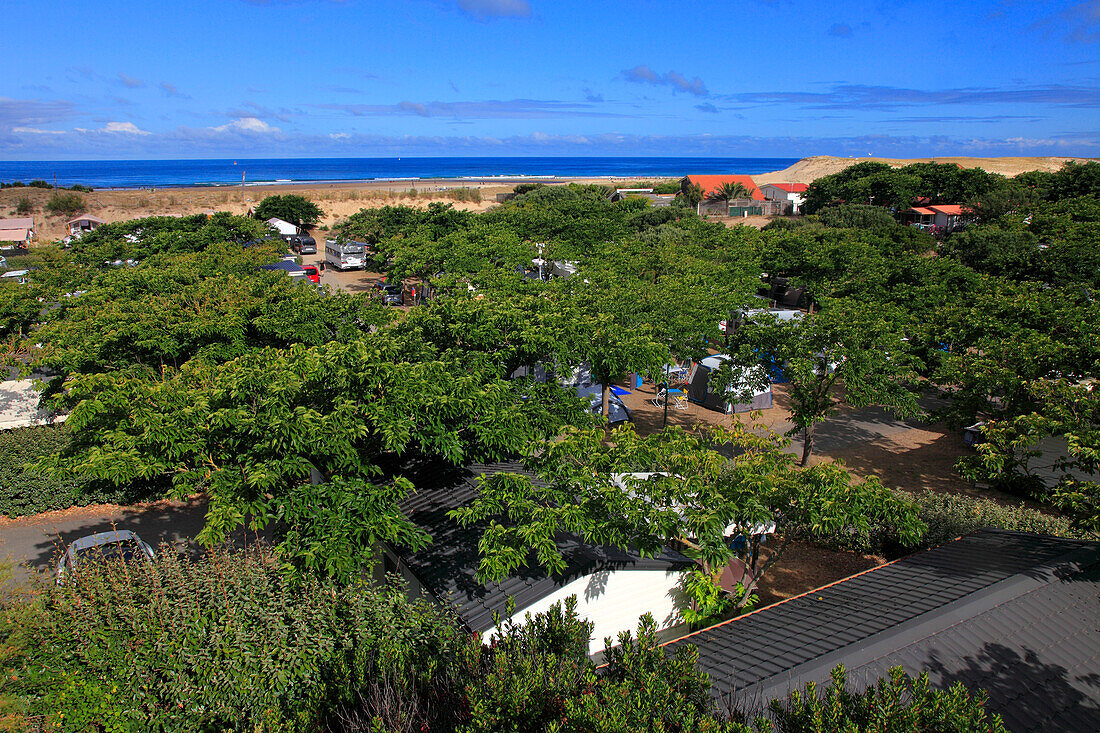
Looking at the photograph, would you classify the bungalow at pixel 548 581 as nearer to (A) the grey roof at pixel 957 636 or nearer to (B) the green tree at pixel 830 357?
(A) the grey roof at pixel 957 636

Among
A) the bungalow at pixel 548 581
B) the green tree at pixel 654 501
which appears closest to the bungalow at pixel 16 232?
the bungalow at pixel 548 581

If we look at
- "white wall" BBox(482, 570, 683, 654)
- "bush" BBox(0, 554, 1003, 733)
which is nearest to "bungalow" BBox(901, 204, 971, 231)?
"white wall" BBox(482, 570, 683, 654)

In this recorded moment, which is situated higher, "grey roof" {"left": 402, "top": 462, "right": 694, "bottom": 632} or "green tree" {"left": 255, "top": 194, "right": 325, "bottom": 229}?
"green tree" {"left": 255, "top": 194, "right": 325, "bottom": 229}

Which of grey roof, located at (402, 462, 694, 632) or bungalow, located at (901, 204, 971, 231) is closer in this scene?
grey roof, located at (402, 462, 694, 632)

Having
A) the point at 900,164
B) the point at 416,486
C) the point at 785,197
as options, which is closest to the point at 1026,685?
the point at 416,486

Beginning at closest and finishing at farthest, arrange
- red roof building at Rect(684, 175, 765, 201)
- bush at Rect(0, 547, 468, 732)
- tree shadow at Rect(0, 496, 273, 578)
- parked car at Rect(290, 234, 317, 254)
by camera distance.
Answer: bush at Rect(0, 547, 468, 732)
tree shadow at Rect(0, 496, 273, 578)
parked car at Rect(290, 234, 317, 254)
red roof building at Rect(684, 175, 765, 201)

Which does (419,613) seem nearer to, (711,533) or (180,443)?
(711,533)

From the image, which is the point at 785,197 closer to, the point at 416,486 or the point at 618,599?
the point at 416,486

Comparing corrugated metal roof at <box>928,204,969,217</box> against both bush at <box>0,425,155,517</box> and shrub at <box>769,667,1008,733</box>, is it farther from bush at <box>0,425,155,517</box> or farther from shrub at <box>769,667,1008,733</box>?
bush at <box>0,425,155,517</box>
